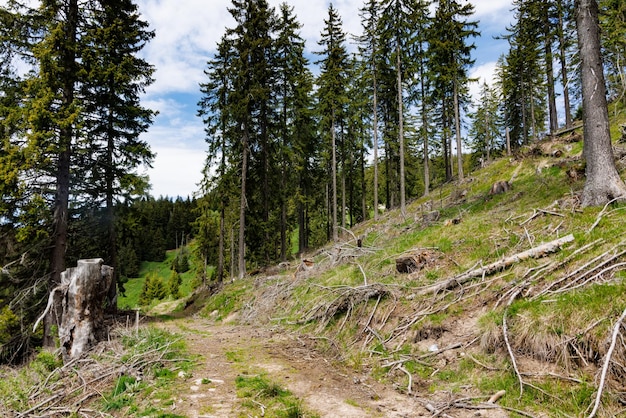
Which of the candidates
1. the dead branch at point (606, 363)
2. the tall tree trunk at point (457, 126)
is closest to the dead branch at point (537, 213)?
the dead branch at point (606, 363)

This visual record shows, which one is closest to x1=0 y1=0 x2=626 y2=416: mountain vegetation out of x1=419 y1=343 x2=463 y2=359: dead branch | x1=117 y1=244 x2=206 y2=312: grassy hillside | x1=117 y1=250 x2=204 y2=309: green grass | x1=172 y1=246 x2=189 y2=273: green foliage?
x1=419 y1=343 x2=463 y2=359: dead branch

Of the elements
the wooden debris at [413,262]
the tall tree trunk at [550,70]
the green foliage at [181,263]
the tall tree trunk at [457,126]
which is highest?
the tall tree trunk at [550,70]

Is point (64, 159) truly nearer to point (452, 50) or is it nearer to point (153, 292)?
point (452, 50)

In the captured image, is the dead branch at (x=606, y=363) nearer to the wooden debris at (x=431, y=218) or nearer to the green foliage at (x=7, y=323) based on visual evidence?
the wooden debris at (x=431, y=218)

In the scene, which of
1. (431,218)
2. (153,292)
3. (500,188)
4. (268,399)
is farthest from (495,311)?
(153,292)

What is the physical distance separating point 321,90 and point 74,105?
18.8 m

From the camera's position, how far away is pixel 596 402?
3619 millimetres

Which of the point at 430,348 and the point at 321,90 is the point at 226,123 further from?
the point at 430,348

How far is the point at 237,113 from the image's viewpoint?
71.4 ft

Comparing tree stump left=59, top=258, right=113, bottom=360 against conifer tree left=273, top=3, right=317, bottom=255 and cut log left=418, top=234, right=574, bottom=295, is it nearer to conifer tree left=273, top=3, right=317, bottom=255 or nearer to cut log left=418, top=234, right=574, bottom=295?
cut log left=418, top=234, right=574, bottom=295

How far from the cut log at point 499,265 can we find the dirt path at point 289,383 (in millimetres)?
2620

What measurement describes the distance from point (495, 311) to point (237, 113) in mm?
19344

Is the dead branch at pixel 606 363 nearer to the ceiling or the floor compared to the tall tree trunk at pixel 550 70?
nearer to the floor

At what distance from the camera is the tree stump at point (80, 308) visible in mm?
7137
